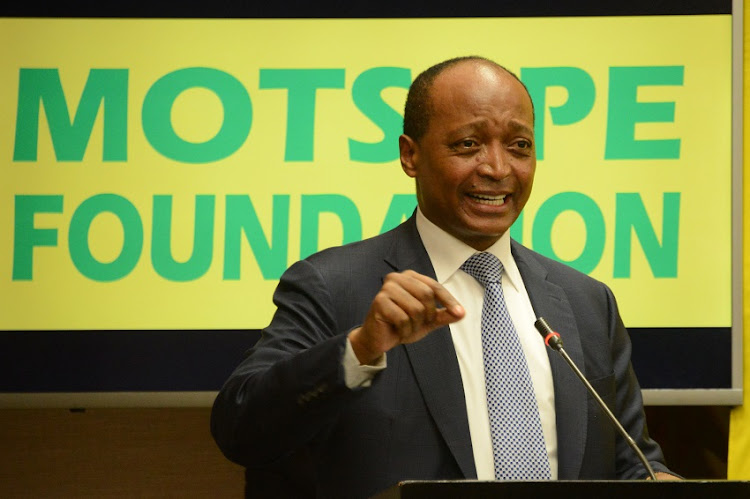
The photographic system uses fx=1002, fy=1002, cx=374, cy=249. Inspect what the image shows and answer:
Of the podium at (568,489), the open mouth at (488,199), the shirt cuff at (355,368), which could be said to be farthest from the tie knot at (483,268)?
the podium at (568,489)

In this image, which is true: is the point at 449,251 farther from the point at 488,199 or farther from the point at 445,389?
the point at 445,389

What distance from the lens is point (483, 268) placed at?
7.00 ft

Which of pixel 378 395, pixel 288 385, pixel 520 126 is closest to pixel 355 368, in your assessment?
pixel 288 385

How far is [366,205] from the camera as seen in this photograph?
10.2ft

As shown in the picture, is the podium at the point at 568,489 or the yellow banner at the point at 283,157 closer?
the podium at the point at 568,489

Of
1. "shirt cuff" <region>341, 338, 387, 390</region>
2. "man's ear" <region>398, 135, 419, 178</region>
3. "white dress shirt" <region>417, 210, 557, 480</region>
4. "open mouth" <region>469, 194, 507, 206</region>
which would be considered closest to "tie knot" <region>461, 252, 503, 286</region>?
"white dress shirt" <region>417, 210, 557, 480</region>

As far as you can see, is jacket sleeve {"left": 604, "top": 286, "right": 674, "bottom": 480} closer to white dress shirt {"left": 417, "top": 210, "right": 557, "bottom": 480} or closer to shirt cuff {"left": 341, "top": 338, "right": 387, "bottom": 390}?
white dress shirt {"left": 417, "top": 210, "right": 557, "bottom": 480}

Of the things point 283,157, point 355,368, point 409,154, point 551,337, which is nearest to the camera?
point 355,368

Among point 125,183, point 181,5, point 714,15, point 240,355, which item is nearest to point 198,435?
point 240,355

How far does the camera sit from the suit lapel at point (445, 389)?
74.5 inches

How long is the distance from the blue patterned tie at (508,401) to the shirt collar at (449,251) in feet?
0.25

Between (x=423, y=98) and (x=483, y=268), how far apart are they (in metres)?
0.40

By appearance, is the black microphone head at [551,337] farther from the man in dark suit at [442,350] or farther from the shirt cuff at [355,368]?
the shirt cuff at [355,368]

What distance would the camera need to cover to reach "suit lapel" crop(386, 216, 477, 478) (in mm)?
1893
